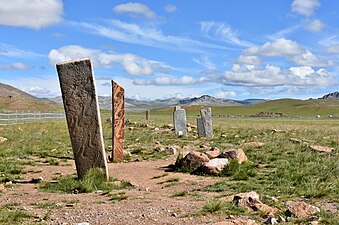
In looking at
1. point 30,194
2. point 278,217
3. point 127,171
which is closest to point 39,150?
point 127,171

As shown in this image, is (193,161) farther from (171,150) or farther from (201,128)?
(201,128)

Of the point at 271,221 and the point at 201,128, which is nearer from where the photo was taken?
the point at 271,221

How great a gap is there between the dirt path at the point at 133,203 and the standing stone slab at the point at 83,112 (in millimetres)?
1082

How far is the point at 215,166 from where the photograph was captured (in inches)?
455

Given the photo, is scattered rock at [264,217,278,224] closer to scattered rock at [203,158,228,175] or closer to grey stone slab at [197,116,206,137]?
scattered rock at [203,158,228,175]

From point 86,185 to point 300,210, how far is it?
15.1 feet

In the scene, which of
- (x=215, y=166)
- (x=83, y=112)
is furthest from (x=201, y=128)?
(x=83, y=112)

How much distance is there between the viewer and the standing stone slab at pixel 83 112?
10.8 metres

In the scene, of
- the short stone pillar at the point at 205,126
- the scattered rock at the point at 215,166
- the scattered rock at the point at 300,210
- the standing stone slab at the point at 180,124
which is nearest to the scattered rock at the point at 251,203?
the scattered rock at the point at 300,210

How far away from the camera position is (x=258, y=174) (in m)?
11.4

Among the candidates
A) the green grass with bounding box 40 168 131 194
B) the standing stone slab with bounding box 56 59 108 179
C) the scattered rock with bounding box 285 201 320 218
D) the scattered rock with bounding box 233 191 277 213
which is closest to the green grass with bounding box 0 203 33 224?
the green grass with bounding box 40 168 131 194

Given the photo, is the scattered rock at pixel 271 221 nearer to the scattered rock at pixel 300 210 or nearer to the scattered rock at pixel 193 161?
the scattered rock at pixel 300 210

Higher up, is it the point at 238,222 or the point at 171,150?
the point at 171,150

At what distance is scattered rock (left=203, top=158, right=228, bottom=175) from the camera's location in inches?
452
